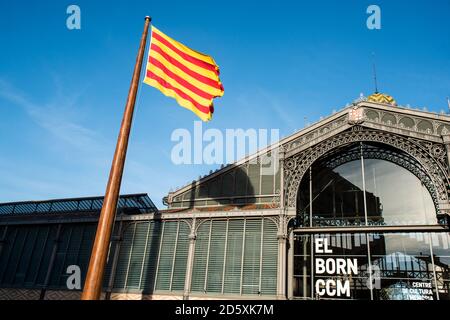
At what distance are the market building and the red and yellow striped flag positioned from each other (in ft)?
42.7

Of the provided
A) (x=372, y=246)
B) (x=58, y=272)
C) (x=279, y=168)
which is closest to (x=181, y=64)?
(x=279, y=168)

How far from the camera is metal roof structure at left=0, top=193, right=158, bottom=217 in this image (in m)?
28.5

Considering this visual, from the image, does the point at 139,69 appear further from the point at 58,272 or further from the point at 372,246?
the point at 58,272

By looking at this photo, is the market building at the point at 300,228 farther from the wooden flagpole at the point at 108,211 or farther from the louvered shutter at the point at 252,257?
the wooden flagpole at the point at 108,211

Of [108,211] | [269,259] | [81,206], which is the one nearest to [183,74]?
[108,211]

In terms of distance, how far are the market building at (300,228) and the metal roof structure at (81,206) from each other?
0.93 feet

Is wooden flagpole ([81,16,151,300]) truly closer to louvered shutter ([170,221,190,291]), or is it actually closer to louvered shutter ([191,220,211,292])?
louvered shutter ([191,220,211,292])

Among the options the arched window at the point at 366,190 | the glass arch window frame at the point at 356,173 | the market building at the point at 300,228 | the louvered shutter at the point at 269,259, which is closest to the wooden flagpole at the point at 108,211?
the market building at the point at 300,228

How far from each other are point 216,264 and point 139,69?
17.1 metres

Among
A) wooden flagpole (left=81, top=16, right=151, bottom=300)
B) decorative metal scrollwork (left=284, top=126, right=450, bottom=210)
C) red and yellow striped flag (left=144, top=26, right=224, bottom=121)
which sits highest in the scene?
decorative metal scrollwork (left=284, top=126, right=450, bottom=210)

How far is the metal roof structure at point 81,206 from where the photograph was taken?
28531 millimetres

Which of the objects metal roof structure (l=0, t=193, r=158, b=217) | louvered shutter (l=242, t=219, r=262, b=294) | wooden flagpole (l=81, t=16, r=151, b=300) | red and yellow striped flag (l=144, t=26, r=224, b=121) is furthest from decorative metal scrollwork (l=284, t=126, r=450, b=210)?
wooden flagpole (l=81, t=16, r=151, b=300)

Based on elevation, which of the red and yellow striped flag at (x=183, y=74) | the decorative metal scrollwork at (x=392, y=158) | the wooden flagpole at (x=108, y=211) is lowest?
the wooden flagpole at (x=108, y=211)
